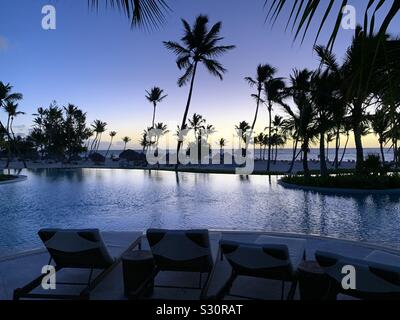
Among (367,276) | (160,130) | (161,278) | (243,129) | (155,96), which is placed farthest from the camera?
(160,130)

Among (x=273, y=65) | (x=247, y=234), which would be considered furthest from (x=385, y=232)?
(x=273, y=65)

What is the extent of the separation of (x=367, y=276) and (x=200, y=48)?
27.1 m

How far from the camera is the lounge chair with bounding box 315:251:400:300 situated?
2.79m

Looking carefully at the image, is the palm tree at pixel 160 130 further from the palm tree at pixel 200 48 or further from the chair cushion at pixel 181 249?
the chair cushion at pixel 181 249

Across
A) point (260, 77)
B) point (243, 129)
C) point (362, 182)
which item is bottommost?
point (362, 182)

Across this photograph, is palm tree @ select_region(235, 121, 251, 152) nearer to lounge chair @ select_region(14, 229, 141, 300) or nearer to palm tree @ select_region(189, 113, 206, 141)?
palm tree @ select_region(189, 113, 206, 141)

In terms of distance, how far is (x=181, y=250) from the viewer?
4.07 m

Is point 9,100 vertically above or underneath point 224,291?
above

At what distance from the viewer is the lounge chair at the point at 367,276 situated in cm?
279

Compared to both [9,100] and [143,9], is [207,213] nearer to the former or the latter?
[143,9]

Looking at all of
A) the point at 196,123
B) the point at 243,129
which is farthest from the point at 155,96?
the point at 243,129

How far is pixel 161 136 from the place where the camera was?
184 feet

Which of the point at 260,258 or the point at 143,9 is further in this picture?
the point at 260,258

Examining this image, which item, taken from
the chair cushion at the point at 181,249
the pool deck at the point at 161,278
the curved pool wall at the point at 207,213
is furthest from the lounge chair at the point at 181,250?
the curved pool wall at the point at 207,213
